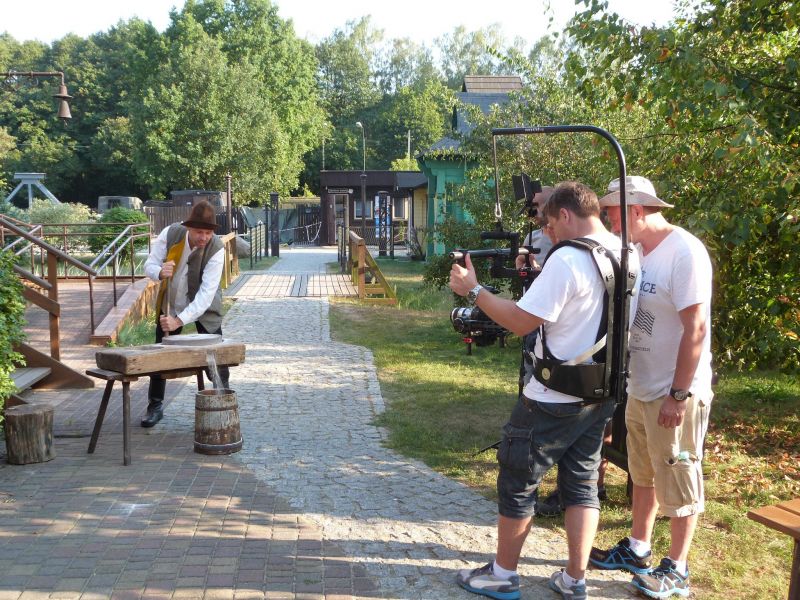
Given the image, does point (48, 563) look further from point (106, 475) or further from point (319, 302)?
point (319, 302)

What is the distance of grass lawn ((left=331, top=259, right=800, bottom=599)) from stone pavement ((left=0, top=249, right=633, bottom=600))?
1.23ft

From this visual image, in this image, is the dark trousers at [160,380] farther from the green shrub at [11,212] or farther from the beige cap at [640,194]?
the green shrub at [11,212]

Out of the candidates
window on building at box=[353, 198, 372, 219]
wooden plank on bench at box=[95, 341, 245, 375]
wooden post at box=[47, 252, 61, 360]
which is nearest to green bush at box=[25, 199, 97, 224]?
window on building at box=[353, 198, 372, 219]

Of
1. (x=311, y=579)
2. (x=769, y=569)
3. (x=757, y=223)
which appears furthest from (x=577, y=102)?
(x=311, y=579)

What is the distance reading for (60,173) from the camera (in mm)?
54500

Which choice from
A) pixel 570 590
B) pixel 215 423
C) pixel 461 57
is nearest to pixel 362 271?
pixel 215 423

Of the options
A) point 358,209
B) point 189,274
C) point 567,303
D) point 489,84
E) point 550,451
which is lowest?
point 550,451

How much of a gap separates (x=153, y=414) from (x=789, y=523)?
5.09 metres

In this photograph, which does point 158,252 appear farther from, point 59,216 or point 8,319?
point 59,216

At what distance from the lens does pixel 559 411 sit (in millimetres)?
3482

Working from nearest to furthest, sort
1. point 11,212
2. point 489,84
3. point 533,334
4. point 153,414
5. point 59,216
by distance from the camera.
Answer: point 533,334 → point 153,414 → point 489,84 → point 11,212 → point 59,216

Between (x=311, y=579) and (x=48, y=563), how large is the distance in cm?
137

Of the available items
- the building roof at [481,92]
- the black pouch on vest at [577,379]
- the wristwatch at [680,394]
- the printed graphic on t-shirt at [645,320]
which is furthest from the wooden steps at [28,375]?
the building roof at [481,92]

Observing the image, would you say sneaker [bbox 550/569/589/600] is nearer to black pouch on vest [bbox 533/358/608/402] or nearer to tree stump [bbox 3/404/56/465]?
black pouch on vest [bbox 533/358/608/402]
